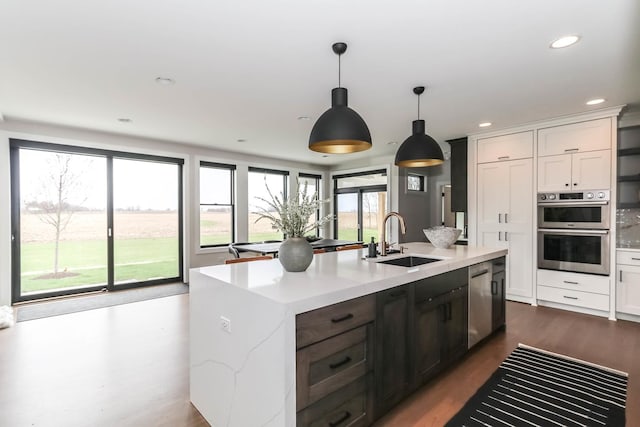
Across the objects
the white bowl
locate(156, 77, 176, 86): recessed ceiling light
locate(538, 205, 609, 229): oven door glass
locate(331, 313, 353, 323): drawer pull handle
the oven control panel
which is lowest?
locate(331, 313, 353, 323): drawer pull handle

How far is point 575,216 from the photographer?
423 centimetres

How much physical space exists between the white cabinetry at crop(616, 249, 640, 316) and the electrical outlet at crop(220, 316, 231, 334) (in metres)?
4.74

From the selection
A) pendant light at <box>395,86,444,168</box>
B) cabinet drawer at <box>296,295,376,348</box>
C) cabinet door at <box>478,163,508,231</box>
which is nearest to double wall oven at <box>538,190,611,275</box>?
cabinet door at <box>478,163,508,231</box>

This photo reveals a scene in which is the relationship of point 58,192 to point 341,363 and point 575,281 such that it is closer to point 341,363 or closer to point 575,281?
point 341,363

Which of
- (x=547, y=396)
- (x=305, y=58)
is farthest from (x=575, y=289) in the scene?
(x=305, y=58)

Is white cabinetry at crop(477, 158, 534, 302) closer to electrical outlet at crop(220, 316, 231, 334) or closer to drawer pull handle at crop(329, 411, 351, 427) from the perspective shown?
drawer pull handle at crop(329, 411, 351, 427)

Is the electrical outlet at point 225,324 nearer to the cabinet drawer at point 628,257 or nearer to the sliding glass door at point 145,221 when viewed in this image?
the sliding glass door at point 145,221

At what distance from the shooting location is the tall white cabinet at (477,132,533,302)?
4.62 metres

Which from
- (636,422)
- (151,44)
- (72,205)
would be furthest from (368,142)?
(72,205)

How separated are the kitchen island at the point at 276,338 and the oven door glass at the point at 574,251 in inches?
127

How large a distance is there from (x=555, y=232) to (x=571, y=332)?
56.6 inches

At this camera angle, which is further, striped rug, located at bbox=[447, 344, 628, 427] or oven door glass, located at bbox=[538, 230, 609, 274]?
oven door glass, located at bbox=[538, 230, 609, 274]

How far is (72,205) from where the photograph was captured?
16.5 ft

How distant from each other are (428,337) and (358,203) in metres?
5.63
